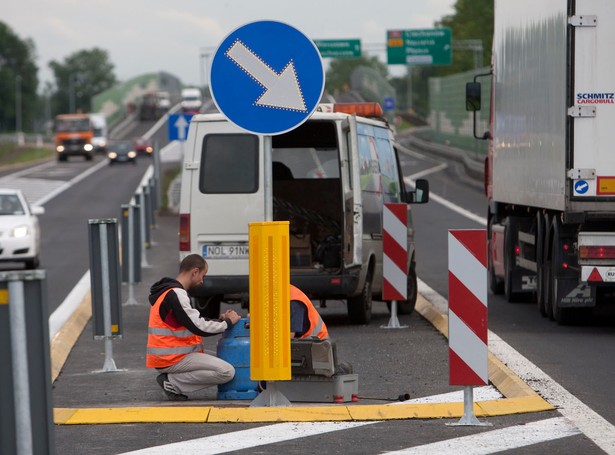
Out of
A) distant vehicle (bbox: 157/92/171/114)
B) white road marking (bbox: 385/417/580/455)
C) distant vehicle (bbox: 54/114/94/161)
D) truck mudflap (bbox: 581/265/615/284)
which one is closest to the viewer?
white road marking (bbox: 385/417/580/455)

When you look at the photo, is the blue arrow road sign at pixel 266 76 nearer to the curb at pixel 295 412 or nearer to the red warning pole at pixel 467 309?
the red warning pole at pixel 467 309

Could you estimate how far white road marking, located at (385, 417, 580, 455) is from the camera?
8.49m

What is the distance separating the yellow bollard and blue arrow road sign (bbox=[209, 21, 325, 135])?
68cm

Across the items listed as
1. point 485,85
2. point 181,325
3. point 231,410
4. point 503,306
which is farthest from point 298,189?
point 485,85

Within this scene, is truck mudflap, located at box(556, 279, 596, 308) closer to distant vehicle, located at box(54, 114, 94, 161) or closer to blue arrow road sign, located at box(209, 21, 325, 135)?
blue arrow road sign, located at box(209, 21, 325, 135)

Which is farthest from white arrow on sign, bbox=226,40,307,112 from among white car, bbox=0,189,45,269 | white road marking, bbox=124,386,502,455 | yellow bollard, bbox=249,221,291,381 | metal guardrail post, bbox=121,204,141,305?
white car, bbox=0,189,45,269

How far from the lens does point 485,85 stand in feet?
185

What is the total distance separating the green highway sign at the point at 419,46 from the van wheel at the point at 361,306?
6164 centimetres

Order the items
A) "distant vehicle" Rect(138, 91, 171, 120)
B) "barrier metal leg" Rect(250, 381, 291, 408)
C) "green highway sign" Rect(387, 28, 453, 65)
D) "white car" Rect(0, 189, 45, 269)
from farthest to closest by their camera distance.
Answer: "distant vehicle" Rect(138, 91, 171, 120), "green highway sign" Rect(387, 28, 453, 65), "white car" Rect(0, 189, 45, 269), "barrier metal leg" Rect(250, 381, 291, 408)

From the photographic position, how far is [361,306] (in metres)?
16.8

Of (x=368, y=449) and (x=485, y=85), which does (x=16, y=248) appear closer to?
(x=368, y=449)

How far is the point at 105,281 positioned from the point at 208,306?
380 centimetres

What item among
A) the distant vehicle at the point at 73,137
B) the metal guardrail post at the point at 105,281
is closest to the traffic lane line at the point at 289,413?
the metal guardrail post at the point at 105,281

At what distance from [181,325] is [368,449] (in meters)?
2.89
